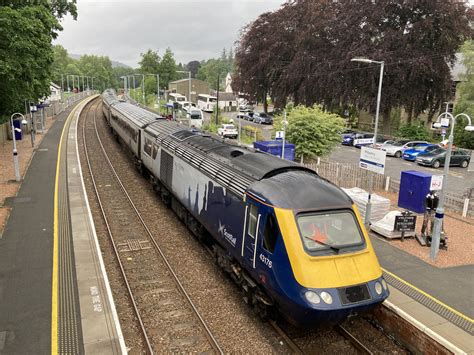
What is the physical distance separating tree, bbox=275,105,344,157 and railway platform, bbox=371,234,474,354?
43.1 feet

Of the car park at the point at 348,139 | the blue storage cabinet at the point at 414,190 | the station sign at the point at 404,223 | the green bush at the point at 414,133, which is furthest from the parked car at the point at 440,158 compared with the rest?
the station sign at the point at 404,223

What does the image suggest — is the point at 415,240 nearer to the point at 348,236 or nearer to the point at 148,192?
the point at 348,236

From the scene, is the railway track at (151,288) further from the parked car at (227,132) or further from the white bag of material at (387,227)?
the parked car at (227,132)

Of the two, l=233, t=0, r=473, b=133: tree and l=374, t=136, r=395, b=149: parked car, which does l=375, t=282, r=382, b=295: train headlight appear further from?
l=233, t=0, r=473, b=133: tree

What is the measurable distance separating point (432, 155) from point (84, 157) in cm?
2740

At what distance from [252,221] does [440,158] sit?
29174 mm

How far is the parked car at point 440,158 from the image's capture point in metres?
33.0

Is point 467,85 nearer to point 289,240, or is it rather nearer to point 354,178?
point 354,178

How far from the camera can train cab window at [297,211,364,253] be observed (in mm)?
8211

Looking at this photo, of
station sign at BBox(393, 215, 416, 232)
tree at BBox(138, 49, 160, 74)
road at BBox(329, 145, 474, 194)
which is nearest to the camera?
station sign at BBox(393, 215, 416, 232)

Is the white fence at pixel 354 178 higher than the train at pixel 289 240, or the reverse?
the train at pixel 289 240

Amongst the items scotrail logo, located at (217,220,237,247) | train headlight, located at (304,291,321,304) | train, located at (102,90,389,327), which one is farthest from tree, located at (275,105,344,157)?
train headlight, located at (304,291,321,304)

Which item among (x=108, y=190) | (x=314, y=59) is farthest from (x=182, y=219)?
(x=314, y=59)

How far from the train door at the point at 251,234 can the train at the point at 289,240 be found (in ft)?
0.07
